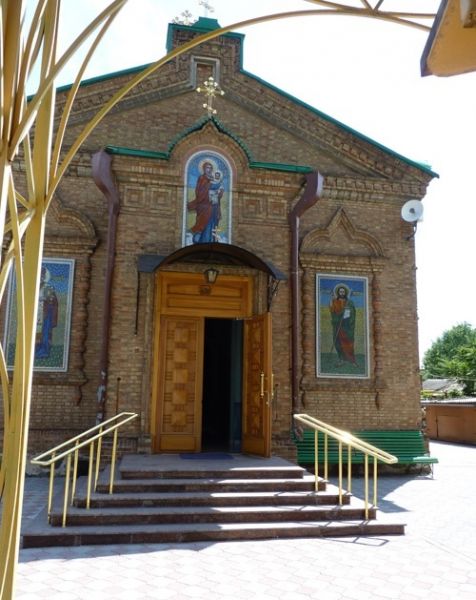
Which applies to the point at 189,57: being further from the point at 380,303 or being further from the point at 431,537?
the point at 431,537

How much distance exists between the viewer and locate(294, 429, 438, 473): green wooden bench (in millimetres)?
9867

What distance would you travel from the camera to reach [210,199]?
9789 mm

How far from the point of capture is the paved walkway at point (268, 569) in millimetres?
4172

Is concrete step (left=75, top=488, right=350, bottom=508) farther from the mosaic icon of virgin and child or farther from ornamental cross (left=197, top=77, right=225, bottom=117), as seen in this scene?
ornamental cross (left=197, top=77, right=225, bottom=117)

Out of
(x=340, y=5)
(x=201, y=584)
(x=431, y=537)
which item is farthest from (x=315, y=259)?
(x=340, y=5)

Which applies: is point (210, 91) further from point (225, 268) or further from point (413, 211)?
point (413, 211)

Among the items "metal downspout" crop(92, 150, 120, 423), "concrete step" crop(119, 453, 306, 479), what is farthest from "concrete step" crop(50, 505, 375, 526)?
"metal downspout" crop(92, 150, 120, 423)

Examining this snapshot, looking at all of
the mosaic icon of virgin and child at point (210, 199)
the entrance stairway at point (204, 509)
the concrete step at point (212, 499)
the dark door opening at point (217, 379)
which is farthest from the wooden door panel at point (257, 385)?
the dark door opening at point (217, 379)

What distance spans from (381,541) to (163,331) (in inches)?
190

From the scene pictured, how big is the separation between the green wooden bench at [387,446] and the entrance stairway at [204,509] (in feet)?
8.46

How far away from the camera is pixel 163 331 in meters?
9.09

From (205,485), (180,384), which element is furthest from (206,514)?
(180,384)

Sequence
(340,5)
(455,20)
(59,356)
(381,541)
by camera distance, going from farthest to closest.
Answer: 1. (59,356)
2. (381,541)
3. (340,5)
4. (455,20)

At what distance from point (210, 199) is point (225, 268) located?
135 cm
